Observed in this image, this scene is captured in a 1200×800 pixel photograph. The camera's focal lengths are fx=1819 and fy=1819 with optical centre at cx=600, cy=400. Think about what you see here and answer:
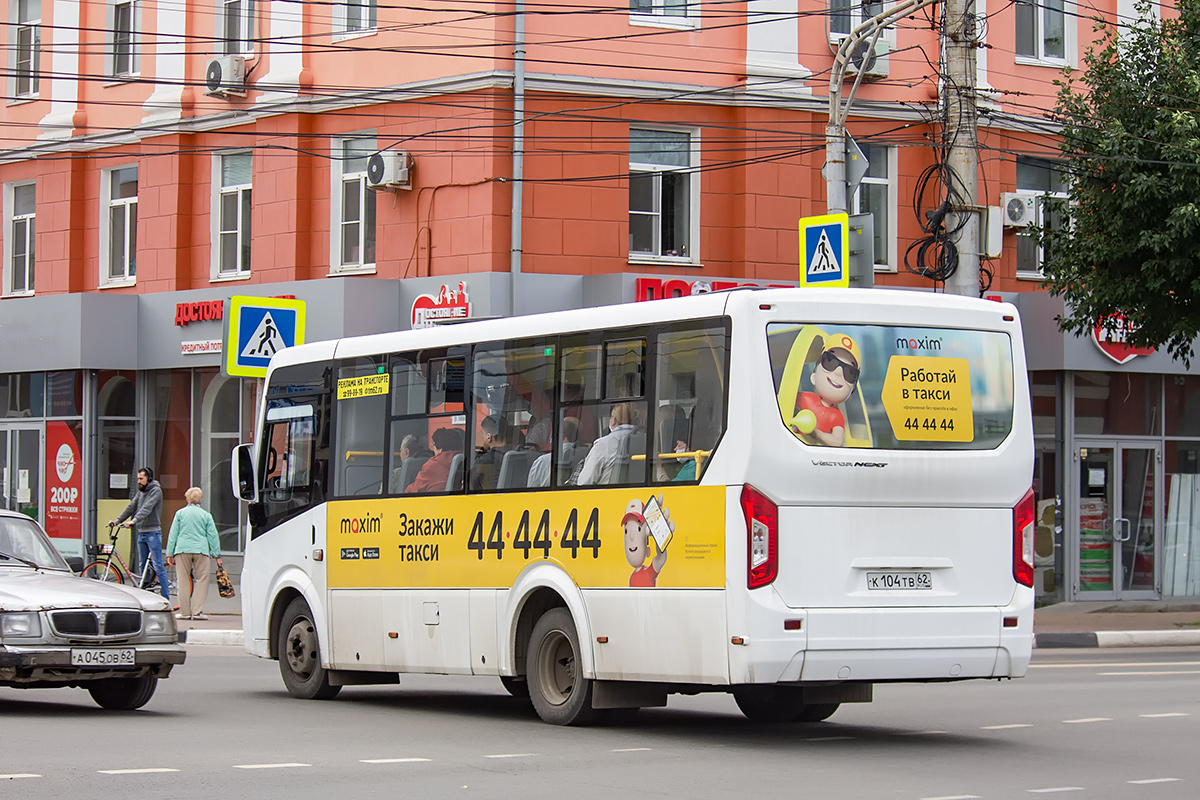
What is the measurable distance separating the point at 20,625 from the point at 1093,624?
16135 millimetres

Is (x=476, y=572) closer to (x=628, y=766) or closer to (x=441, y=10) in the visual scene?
(x=628, y=766)

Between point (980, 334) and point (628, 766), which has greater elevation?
point (980, 334)

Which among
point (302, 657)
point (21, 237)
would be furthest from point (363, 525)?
point (21, 237)

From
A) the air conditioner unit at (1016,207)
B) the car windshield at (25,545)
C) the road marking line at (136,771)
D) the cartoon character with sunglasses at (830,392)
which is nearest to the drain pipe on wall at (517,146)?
the air conditioner unit at (1016,207)

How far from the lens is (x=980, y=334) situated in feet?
38.2

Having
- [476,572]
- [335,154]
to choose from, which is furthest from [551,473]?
[335,154]

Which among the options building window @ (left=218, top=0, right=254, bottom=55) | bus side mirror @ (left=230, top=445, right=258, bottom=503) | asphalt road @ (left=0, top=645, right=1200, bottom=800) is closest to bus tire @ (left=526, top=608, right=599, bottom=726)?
asphalt road @ (left=0, top=645, right=1200, bottom=800)

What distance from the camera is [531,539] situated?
41.3 feet

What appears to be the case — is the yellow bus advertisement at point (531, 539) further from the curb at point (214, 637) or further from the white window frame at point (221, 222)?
the white window frame at point (221, 222)

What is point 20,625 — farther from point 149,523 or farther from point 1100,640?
point 1100,640

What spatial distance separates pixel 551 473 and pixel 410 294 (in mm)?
13736

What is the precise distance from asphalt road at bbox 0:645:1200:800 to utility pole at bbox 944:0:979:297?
6.85 m

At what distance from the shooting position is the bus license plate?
1107 cm

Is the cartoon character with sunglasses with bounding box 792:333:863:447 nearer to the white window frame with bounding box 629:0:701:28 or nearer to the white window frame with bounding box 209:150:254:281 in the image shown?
the white window frame with bounding box 629:0:701:28
